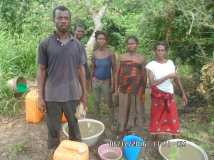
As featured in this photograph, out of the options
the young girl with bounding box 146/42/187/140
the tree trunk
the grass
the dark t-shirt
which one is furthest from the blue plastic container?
the tree trunk

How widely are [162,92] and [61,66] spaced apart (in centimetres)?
158

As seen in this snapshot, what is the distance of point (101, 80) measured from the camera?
17.5 ft

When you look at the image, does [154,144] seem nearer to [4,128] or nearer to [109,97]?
[109,97]

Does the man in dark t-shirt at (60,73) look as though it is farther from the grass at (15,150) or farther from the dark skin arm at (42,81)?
the grass at (15,150)

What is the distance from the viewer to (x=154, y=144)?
5.09 m

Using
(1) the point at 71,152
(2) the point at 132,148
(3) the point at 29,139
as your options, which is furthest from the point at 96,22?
(1) the point at 71,152

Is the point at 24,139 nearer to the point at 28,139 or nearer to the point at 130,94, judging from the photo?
the point at 28,139

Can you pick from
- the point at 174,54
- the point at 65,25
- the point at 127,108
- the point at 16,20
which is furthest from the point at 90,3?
the point at 16,20

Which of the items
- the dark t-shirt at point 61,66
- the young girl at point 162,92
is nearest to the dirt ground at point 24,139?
the young girl at point 162,92

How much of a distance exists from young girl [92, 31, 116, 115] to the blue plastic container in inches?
38.9

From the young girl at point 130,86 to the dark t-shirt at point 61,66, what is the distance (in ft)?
3.11

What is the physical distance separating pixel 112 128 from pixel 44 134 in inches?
40.6

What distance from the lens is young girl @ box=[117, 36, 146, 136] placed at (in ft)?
16.1

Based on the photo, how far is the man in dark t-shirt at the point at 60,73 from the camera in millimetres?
3895
